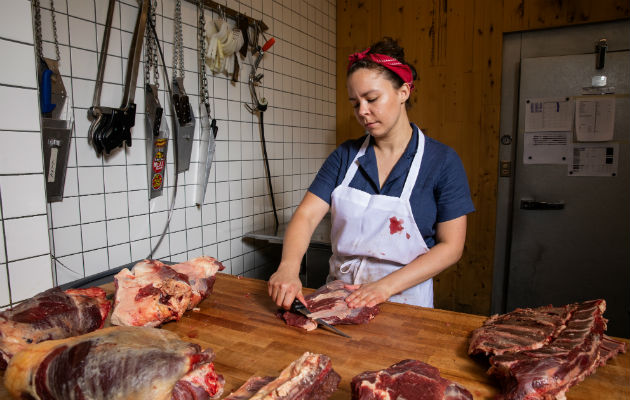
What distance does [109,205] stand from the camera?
2.09 metres

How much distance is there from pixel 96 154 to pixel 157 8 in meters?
0.88

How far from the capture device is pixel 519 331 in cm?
125

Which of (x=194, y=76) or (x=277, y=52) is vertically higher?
(x=277, y=52)

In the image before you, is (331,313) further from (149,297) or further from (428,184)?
(428,184)

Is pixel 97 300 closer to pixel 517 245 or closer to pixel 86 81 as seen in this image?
pixel 86 81

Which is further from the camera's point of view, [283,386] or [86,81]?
[86,81]

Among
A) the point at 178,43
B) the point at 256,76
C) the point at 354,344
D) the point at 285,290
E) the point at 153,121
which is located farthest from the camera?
the point at 256,76

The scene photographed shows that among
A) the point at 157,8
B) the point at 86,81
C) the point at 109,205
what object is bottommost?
the point at 109,205

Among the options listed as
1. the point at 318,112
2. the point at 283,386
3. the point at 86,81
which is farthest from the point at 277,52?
the point at 283,386

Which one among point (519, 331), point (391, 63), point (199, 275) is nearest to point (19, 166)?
point (199, 275)

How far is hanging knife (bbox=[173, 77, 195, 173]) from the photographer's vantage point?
234 cm

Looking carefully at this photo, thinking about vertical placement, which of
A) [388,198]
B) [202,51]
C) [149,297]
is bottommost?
[149,297]

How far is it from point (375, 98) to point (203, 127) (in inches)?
49.2

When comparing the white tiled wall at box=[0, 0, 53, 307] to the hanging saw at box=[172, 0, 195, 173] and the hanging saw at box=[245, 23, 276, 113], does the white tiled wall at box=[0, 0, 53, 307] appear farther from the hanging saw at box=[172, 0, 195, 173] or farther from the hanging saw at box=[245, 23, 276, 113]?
the hanging saw at box=[245, 23, 276, 113]
